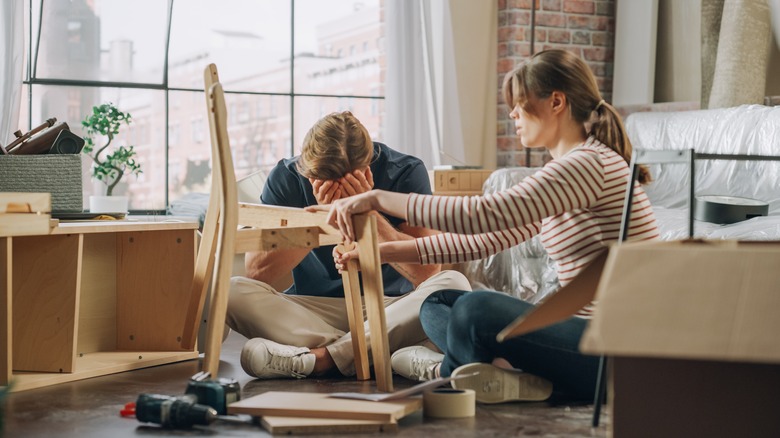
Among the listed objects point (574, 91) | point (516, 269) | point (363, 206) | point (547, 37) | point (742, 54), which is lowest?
point (516, 269)

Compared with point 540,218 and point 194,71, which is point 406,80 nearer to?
point 194,71

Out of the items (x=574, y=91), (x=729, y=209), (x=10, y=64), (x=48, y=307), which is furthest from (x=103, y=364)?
(x=729, y=209)

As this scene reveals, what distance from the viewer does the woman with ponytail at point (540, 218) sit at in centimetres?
192

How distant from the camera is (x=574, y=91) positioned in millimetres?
2053

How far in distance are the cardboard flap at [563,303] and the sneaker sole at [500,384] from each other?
0.83m

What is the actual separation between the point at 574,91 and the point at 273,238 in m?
0.76

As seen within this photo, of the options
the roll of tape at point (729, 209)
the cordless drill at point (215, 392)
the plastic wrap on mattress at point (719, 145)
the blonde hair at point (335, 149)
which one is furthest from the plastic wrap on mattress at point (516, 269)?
the cordless drill at point (215, 392)

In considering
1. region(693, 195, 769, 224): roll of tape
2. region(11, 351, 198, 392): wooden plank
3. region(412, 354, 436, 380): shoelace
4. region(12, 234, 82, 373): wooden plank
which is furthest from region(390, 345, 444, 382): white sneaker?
region(693, 195, 769, 224): roll of tape

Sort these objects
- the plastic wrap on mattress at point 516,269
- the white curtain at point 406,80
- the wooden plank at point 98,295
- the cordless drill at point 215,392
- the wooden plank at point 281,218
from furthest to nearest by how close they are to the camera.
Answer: the white curtain at point 406,80
the plastic wrap on mattress at point 516,269
the wooden plank at point 98,295
the wooden plank at point 281,218
the cordless drill at point 215,392

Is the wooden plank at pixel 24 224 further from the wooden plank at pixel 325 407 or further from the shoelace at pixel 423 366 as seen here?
the shoelace at pixel 423 366

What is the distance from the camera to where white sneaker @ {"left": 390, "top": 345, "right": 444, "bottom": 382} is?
2.42 meters

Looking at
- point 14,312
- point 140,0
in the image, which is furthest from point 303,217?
point 140,0

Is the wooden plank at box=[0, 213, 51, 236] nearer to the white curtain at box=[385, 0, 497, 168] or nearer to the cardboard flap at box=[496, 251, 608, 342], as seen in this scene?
the cardboard flap at box=[496, 251, 608, 342]

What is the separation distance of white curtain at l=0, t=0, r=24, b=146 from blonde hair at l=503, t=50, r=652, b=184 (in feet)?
8.70
